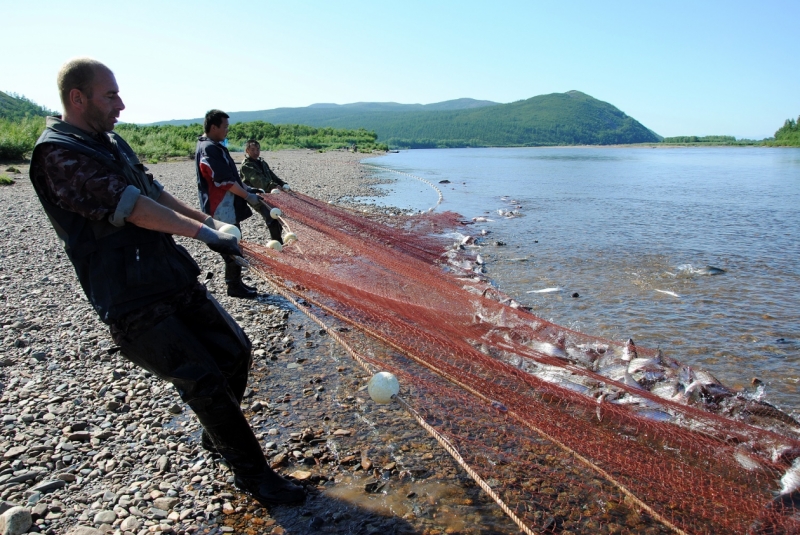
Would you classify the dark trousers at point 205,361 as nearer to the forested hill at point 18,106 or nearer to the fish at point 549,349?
the fish at point 549,349

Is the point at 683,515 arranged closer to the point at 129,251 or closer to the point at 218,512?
the point at 218,512

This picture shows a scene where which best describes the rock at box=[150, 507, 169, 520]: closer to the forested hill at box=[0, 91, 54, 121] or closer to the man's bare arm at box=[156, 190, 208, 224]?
the man's bare arm at box=[156, 190, 208, 224]

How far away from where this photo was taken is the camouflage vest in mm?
2852

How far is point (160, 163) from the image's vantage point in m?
34.8

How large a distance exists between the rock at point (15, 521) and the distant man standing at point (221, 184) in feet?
12.7

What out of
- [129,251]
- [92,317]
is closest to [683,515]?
[129,251]

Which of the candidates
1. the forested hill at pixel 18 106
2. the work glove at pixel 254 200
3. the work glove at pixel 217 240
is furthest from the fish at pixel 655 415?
the forested hill at pixel 18 106

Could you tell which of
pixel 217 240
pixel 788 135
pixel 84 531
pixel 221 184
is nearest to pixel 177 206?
pixel 217 240

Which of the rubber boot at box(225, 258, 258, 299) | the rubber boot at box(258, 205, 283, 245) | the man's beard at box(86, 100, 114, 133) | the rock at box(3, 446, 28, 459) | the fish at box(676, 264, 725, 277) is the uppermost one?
the man's beard at box(86, 100, 114, 133)

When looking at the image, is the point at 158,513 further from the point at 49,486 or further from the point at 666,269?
the point at 666,269

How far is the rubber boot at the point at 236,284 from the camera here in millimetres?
7324

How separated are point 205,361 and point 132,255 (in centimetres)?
71

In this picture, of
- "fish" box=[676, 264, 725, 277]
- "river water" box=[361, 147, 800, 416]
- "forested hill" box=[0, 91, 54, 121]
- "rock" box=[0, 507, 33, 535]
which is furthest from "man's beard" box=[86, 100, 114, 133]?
"forested hill" box=[0, 91, 54, 121]

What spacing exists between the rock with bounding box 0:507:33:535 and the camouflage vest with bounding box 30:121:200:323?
1.31m
